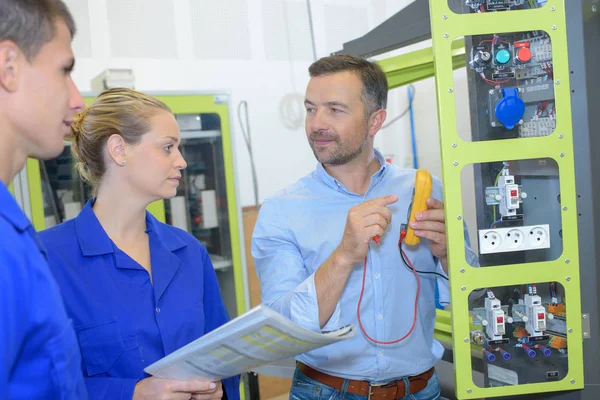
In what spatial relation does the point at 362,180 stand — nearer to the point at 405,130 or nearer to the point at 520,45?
the point at 520,45

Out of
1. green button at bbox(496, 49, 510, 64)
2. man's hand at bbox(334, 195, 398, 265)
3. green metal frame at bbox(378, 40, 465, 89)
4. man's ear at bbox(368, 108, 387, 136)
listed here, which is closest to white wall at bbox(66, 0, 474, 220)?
green metal frame at bbox(378, 40, 465, 89)

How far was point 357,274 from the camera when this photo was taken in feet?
5.57

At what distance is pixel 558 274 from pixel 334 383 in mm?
707

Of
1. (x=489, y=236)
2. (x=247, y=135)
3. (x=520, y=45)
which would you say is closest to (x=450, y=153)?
(x=489, y=236)

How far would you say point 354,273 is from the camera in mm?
1698

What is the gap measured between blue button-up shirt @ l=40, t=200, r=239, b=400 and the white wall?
190 centimetres

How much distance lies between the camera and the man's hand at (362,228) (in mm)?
1428

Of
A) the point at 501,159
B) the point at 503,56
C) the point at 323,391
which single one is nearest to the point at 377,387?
the point at 323,391

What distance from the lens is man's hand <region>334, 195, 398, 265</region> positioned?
4.68 ft

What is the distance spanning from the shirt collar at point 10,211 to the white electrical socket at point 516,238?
1.07 meters

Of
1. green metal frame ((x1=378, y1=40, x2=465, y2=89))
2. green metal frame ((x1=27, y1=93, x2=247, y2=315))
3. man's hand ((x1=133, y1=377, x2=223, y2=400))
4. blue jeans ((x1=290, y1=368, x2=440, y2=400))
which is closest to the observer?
man's hand ((x1=133, y1=377, x2=223, y2=400))

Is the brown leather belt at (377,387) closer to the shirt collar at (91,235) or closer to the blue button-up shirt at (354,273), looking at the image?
the blue button-up shirt at (354,273)

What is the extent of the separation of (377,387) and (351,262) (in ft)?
1.38

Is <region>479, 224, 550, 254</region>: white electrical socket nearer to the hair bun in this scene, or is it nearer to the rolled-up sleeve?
the rolled-up sleeve
